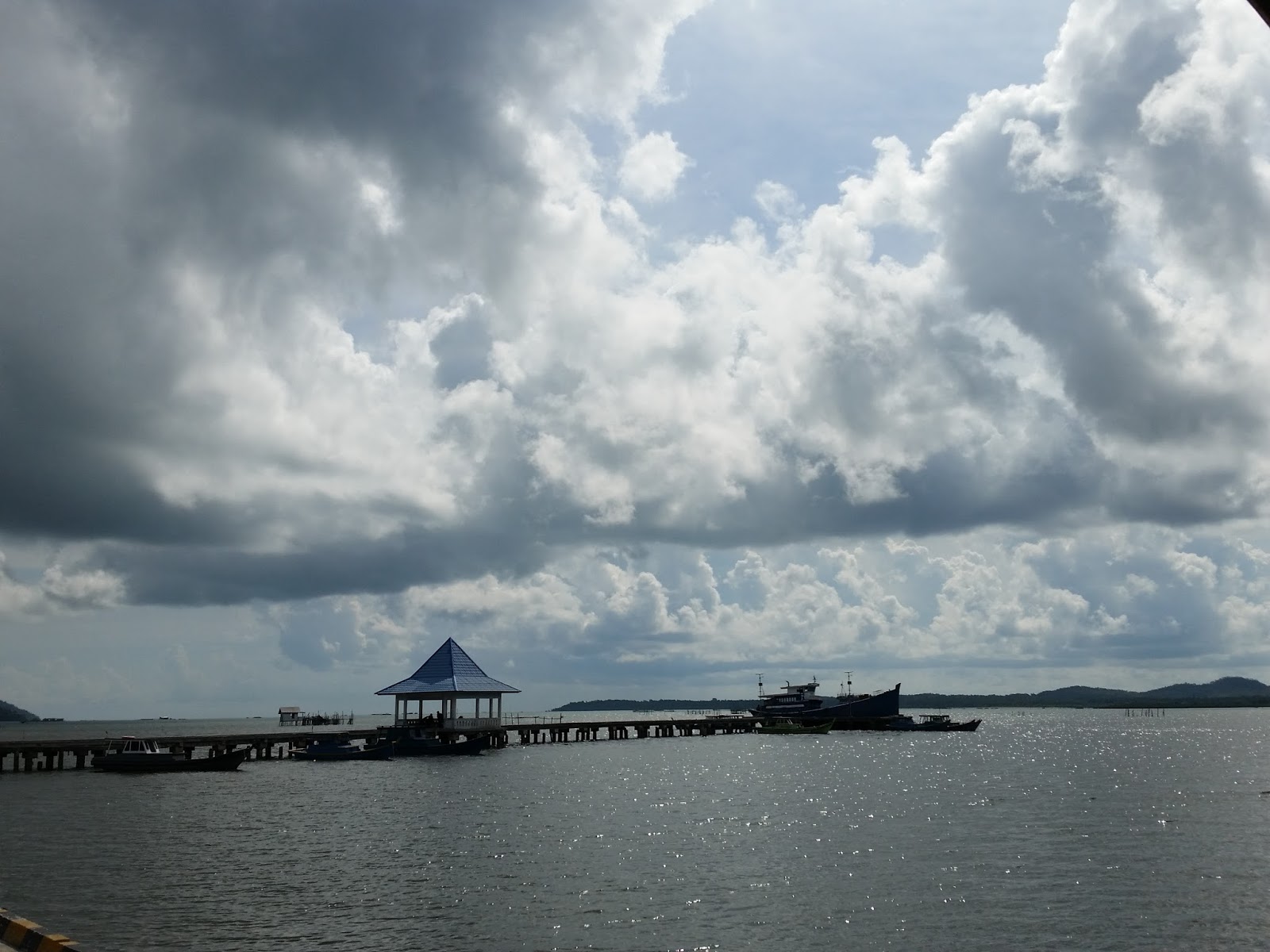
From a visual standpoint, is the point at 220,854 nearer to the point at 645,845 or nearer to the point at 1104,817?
the point at 645,845

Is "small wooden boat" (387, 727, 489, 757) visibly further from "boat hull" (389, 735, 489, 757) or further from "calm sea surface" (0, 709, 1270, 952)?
"calm sea surface" (0, 709, 1270, 952)

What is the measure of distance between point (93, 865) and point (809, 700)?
117 meters

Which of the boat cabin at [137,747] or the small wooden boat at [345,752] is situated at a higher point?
the boat cabin at [137,747]

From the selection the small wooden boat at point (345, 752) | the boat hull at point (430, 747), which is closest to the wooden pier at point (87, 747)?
the small wooden boat at point (345, 752)

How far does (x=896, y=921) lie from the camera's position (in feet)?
91.1

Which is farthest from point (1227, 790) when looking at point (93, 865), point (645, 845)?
point (93, 865)

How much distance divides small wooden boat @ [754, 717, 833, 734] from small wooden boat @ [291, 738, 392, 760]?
6588 cm

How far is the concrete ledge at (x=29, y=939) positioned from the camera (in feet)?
56.0

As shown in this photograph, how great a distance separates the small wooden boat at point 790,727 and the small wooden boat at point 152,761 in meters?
77.7

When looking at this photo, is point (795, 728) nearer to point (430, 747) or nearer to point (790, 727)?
point (790, 727)

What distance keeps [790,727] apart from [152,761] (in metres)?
83.9

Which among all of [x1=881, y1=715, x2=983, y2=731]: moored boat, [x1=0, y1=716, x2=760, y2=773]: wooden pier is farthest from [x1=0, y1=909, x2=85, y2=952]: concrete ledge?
[x1=881, y1=715, x2=983, y2=731]: moored boat

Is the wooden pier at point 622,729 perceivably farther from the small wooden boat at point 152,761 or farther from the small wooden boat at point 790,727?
the small wooden boat at point 152,761

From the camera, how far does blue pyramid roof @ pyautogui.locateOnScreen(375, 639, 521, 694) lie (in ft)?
278
